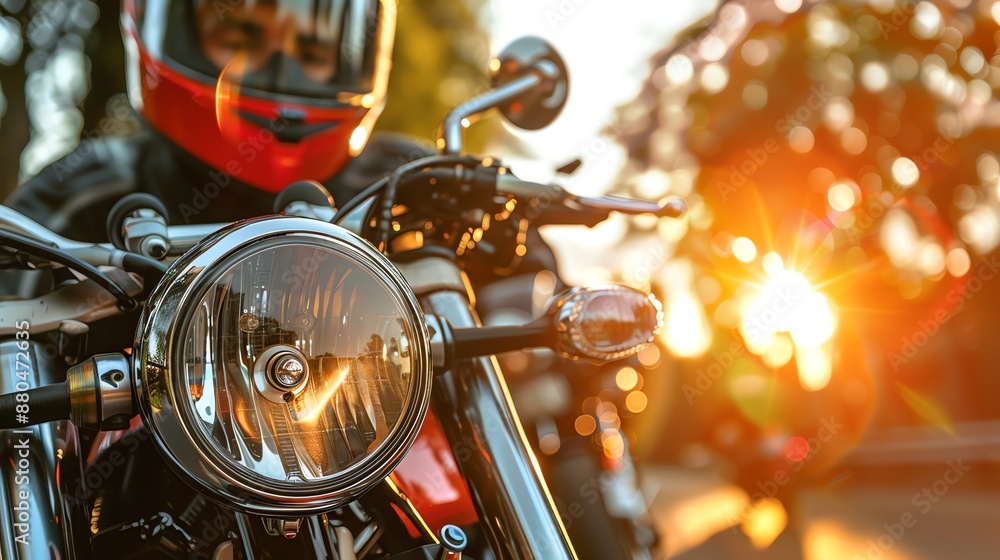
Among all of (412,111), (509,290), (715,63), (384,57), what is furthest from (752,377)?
(384,57)

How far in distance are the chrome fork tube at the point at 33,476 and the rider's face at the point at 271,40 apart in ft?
4.00

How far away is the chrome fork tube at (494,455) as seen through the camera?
4.27ft

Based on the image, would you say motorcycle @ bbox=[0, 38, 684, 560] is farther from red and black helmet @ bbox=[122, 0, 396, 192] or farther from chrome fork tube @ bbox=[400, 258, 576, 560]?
red and black helmet @ bbox=[122, 0, 396, 192]

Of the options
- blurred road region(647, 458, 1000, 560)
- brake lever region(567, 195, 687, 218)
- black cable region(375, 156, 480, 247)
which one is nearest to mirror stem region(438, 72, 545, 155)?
black cable region(375, 156, 480, 247)

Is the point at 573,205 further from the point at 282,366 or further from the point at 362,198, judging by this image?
the point at 282,366

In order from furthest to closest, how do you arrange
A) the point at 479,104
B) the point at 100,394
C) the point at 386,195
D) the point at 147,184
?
the point at 147,184 → the point at 479,104 → the point at 386,195 → the point at 100,394

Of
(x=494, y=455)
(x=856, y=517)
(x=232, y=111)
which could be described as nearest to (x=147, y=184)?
(x=232, y=111)

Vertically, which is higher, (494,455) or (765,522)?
(494,455)

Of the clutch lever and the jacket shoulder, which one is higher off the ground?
the jacket shoulder

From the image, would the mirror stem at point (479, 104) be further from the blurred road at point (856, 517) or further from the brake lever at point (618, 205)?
A: the blurred road at point (856, 517)

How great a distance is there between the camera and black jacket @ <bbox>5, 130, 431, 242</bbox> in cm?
229

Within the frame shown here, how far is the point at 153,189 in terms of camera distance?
2520 mm

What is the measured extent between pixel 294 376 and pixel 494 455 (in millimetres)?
416

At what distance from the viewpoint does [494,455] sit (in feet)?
4.45
